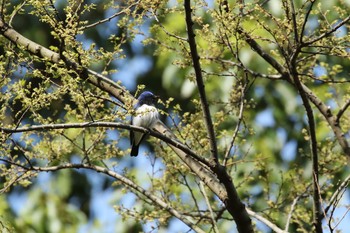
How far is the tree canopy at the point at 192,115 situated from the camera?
4.40m

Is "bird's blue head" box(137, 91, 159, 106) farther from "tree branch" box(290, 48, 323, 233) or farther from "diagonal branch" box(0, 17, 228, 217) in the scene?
"tree branch" box(290, 48, 323, 233)

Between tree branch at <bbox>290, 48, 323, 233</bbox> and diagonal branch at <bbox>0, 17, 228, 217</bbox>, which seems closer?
tree branch at <bbox>290, 48, 323, 233</bbox>

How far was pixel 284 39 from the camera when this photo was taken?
4.61 meters

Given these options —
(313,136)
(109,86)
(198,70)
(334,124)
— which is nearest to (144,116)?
(109,86)

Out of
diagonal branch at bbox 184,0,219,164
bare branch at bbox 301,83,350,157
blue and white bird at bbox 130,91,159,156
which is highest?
blue and white bird at bbox 130,91,159,156

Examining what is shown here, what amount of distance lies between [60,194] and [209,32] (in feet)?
24.4

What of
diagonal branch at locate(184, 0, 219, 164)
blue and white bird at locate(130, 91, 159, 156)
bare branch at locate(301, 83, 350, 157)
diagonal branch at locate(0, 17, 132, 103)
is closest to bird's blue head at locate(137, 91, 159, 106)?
blue and white bird at locate(130, 91, 159, 156)

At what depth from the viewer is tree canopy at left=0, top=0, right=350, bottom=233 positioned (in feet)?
14.4

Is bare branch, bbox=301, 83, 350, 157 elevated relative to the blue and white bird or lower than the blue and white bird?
lower

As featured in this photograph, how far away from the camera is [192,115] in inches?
214

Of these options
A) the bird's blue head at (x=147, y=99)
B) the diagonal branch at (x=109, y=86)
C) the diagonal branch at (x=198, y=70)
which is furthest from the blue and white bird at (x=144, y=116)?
the diagonal branch at (x=198, y=70)

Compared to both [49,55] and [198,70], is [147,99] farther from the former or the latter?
[198,70]

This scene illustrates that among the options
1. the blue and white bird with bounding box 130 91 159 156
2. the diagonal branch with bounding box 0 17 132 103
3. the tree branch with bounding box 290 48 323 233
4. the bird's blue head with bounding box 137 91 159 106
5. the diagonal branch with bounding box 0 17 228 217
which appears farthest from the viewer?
the bird's blue head with bounding box 137 91 159 106

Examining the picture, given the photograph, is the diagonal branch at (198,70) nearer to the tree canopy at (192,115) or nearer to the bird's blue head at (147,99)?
the tree canopy at (192,115)
